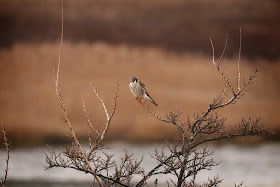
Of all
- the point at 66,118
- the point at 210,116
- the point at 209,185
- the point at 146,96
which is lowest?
the point at 209,185

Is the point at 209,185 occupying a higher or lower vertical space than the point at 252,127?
lower

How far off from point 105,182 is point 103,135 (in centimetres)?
58

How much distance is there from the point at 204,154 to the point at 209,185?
1.27 feet

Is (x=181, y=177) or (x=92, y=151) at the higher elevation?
(x=92, y=151)

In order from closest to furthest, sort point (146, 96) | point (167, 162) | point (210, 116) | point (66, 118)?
point (66, 118)
point (167, 162)
point (210, 116)
point (146, 96)

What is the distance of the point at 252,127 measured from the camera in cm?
411

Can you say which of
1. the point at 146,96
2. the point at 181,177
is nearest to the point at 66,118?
the point at 181,177

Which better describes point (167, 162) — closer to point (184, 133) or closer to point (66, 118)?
point (184, 133)

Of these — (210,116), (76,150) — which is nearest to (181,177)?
(210,116)

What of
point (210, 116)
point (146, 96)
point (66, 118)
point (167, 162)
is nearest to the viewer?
point (66, 118)

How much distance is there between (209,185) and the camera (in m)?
4.03

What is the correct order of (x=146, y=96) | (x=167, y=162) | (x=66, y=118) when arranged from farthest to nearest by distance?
(x=146, y=96), (x=167, y=162), (x=66, y=118)

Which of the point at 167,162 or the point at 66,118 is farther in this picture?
the point at 167,162

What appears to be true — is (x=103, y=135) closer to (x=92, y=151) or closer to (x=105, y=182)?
(x=92, y=151)
